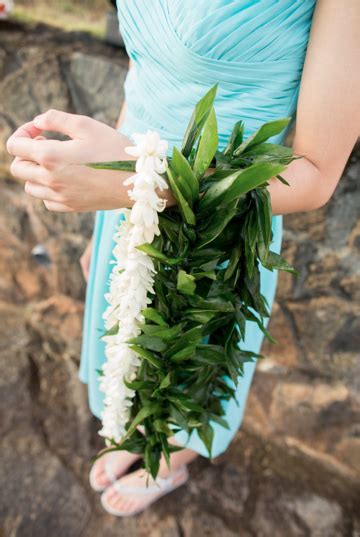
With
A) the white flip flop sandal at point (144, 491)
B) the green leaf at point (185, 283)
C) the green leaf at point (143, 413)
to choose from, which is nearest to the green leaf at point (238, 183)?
the green leaf at point (185, 283)

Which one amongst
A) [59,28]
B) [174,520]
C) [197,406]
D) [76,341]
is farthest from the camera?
[76,341]

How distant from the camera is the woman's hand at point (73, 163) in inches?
25.5

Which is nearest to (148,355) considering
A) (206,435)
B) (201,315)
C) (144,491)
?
(201,315)

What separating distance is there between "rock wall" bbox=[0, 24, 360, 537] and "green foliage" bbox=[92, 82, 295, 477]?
1.58ft

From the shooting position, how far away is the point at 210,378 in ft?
3.40

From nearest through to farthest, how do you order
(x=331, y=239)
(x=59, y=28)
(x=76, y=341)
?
(x=331, y=239), (x=59, y=28), (x=76, y=341)

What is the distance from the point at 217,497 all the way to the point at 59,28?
1.69 m

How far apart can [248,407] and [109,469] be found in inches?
21.3

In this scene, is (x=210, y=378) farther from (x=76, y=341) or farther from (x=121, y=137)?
(x=76, y=341)

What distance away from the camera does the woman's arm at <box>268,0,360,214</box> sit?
2.04 ft

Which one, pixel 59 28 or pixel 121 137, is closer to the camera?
pixel 121 137

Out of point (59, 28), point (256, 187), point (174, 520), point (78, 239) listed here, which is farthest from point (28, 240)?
point (256, 187)

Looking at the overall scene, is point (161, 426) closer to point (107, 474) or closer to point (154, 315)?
point (154, 315)

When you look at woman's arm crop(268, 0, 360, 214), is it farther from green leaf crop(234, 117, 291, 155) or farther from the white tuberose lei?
the white tuberose lei
